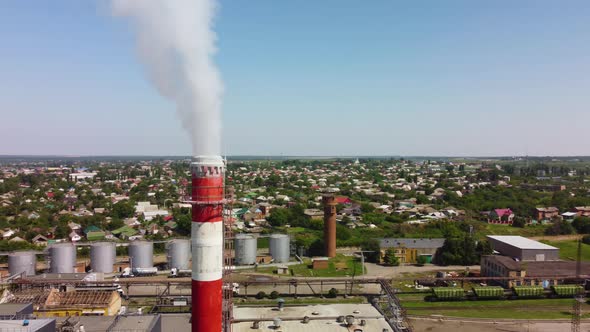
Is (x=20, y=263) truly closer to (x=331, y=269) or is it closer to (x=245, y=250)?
(x=245, y=250)

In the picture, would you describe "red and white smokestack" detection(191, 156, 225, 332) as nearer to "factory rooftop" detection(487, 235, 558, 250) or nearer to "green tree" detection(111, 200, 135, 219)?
"factory rooftop" detection(487, 235, 558, 250)

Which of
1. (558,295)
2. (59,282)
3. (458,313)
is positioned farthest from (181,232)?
(558,295)

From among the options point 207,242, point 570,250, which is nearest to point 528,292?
point 570,250

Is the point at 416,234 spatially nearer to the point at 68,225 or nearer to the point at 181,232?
the point at 181,232

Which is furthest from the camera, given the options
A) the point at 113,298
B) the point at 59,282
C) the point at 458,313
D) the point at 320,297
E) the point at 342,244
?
the point at 342,244

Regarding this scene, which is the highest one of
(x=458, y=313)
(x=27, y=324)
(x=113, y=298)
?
(x=27, y=324)

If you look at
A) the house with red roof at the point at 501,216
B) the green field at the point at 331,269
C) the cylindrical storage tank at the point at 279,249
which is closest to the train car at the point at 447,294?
the green field at the point at 331,269
